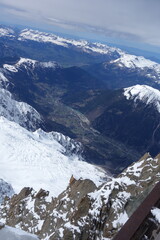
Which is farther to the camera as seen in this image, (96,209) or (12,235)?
(96,209)

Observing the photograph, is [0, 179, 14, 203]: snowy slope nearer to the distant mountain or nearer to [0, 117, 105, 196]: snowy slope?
[0, 117, 105, 196]: snowy slope

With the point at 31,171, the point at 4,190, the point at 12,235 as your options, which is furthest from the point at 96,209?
the point at 31,171

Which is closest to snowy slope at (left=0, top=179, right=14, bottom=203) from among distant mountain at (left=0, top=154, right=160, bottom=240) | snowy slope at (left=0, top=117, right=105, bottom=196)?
snowy slope at (left=0, top=117, right=105, bottom=196)

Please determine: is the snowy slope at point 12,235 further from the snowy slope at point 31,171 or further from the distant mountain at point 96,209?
the snowy slope at point 31,171

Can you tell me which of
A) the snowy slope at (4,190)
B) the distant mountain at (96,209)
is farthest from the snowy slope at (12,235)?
the snowy slope at (4,190)

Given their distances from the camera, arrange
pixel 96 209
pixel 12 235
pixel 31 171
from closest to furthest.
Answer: pixel 12 235
pixel 96 209
pixel 31 171

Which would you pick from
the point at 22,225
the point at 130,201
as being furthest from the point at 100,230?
the point at 22,225

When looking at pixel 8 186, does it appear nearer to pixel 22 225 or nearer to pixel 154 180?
pixel 22 225

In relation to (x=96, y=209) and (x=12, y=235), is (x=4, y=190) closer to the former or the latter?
(x=96, y=209)
